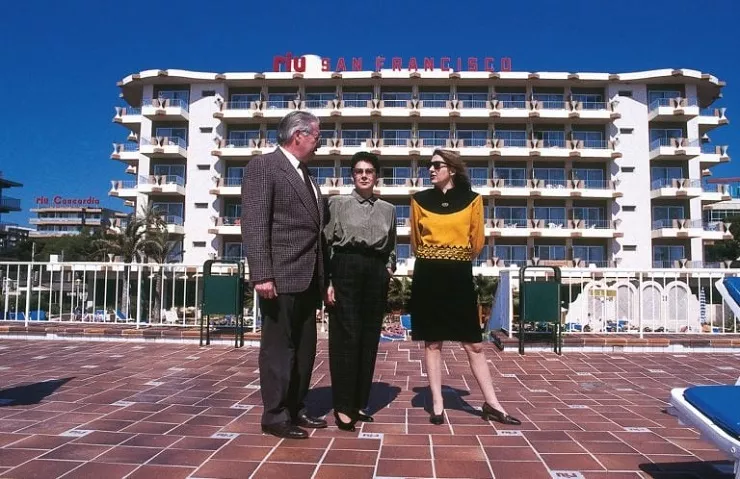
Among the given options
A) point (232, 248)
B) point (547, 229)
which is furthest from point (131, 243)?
point (547, 229)

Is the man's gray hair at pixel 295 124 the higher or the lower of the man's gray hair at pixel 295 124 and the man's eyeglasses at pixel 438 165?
the higher

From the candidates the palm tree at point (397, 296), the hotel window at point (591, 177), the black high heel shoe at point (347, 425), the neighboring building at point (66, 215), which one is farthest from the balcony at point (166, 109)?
the neighboring building at point (66, 215)

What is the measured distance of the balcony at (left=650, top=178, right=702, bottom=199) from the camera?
3581cm

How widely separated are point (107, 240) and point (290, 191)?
33.3 m

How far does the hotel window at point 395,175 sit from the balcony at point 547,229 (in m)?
6.23

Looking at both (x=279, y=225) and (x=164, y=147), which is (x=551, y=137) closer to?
(x=164, y=147)

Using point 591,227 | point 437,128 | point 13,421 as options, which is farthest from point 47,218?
point 13,421

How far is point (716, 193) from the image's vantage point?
126 feet

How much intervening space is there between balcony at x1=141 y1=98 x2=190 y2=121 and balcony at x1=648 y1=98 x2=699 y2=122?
106ft

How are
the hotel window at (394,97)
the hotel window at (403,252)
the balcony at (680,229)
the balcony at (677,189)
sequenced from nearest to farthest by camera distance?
the hotel window at (403,252)
the balcony at (680,229)
the balcony at (677,189)
the hotel window at (394,97)

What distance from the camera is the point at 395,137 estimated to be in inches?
1457

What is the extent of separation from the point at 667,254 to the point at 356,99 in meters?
23.8

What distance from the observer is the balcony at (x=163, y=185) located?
119ft

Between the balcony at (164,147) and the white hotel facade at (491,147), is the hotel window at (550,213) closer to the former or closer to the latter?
the white hotel facade at (491,147)
